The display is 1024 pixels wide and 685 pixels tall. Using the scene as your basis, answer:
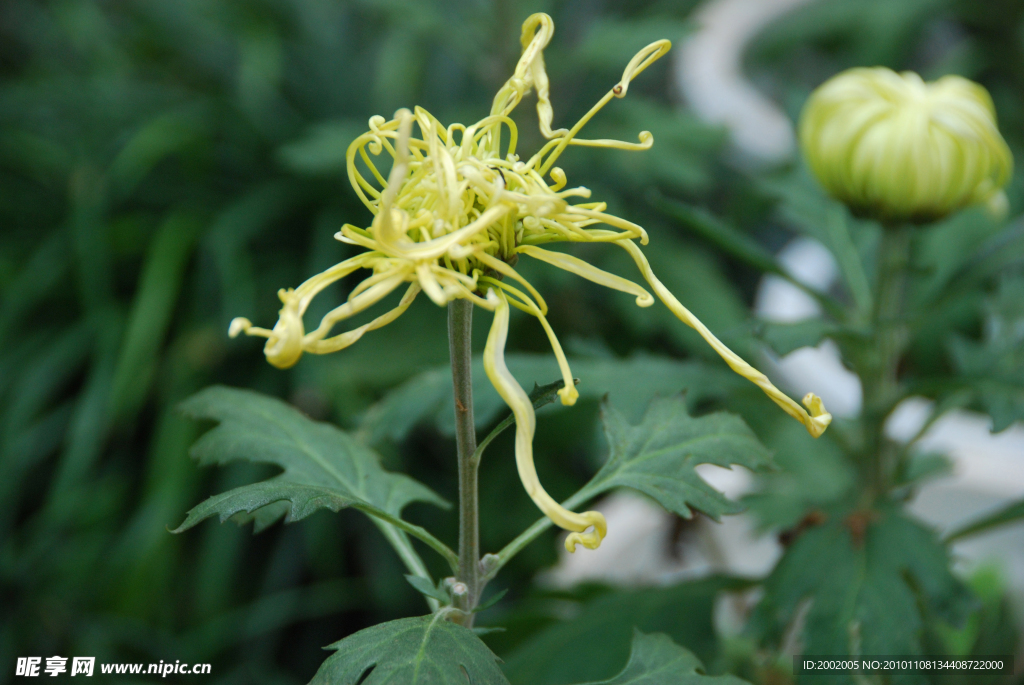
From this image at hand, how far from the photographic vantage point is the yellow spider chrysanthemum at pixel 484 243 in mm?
186

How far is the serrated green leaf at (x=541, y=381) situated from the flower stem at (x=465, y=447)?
0.47 feet

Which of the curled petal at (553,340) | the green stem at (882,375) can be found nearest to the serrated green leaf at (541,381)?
the green stem at (882,375)

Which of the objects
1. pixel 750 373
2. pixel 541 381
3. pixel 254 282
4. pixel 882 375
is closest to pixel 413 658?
pixel 750 373

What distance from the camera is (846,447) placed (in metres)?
0.49

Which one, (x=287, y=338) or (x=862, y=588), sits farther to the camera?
(x=862, y=588)

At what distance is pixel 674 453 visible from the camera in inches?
12.3

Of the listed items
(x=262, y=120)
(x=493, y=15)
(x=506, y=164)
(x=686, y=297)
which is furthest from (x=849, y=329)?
(x=262, y=120)

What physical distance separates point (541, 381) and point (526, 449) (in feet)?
0.90

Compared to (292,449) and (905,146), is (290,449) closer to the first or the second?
(292,449)

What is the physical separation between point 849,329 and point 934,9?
1.25 meters

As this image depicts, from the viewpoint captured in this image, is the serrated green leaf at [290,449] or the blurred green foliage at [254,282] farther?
the blurred green foliage at [254,282]

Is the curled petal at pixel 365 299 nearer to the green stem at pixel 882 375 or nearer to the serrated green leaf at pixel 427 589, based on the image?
the serrated green leaf at pixel 427 589

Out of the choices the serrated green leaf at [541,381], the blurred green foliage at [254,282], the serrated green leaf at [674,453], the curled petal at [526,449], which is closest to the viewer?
the curled petal at [526,449]

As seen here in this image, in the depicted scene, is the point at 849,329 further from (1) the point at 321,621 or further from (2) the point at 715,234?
(1) the point at 321,621
